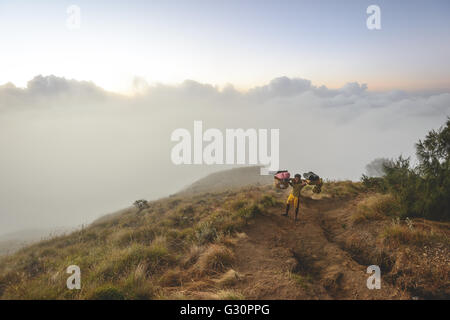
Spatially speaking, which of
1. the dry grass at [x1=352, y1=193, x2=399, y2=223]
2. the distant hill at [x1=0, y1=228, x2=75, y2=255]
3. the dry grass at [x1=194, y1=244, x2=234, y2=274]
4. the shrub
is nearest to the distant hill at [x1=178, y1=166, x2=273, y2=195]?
the distant hill at [x1=0, y1=228, x2=75, y2=255]

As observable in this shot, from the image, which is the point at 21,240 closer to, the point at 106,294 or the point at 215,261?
the point at 106,294

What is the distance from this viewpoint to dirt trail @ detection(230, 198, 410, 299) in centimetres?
353

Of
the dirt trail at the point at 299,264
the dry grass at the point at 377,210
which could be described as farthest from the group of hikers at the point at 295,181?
the dry grass at the point at 377,210

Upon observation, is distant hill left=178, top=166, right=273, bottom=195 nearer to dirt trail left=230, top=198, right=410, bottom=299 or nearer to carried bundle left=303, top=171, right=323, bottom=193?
carried bundle left=303, top=171, right=323, bottom=193

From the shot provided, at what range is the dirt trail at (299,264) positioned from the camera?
3.53 m

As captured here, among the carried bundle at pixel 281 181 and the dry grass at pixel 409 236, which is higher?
the carried bundle at pixel 281 181

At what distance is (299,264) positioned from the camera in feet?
15.2

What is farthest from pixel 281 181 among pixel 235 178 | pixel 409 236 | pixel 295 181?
pixel 235 178

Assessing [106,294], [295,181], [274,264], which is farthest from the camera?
[295,181]

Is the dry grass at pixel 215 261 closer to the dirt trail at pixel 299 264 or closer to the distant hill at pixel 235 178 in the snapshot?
the dirt trail at pixel 299 264

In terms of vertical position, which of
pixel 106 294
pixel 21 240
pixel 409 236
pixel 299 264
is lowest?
pixel 21 240

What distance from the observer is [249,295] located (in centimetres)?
347
